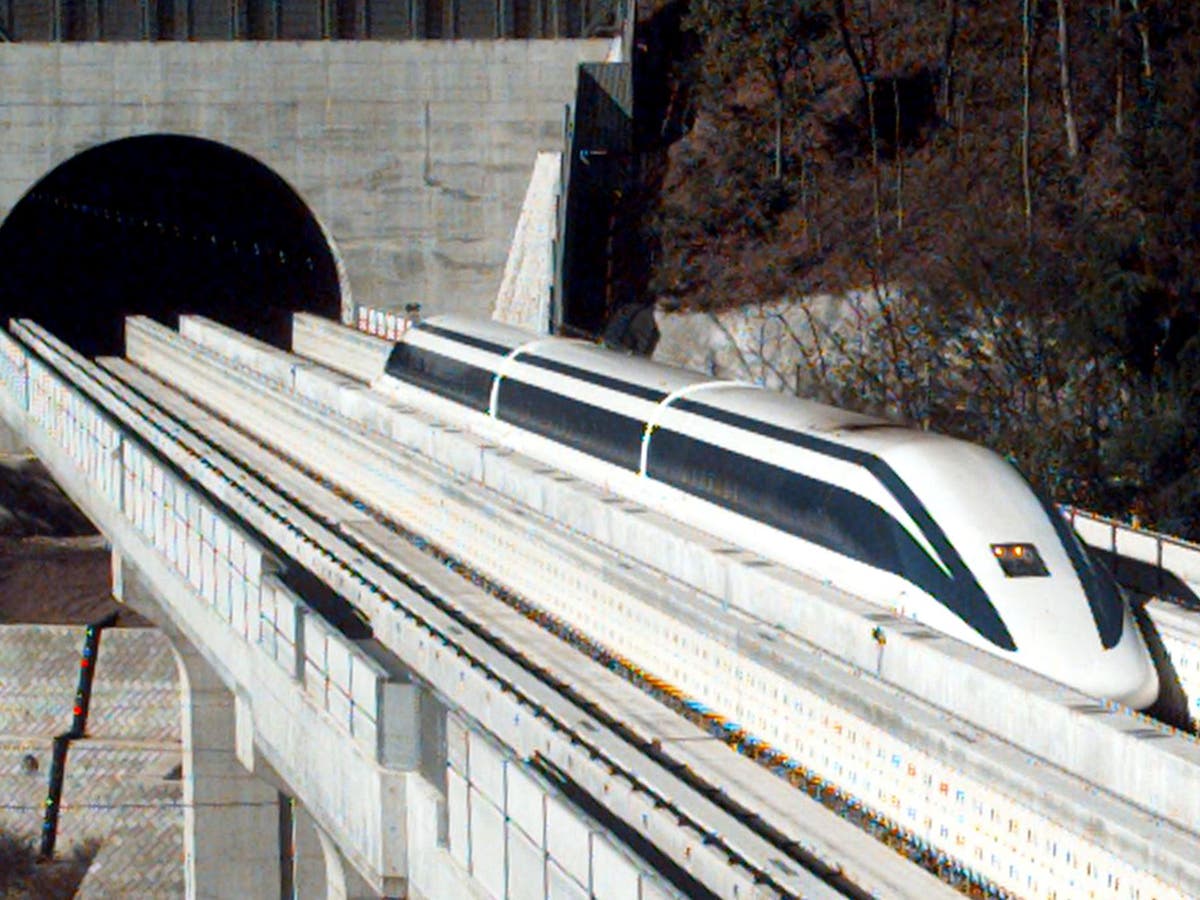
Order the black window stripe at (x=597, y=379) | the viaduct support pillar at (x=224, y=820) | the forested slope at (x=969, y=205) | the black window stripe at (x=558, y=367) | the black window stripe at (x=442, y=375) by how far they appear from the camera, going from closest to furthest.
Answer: the black window stripe at (x=597, y=379), the black window stripe at (x=558, y=367), the black window stripe at (x=442, y=375), the viaduct support pillar at (x=224, y=820), the forested slope at (x=969, y=205)

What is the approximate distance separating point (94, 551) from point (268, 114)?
11.2 m

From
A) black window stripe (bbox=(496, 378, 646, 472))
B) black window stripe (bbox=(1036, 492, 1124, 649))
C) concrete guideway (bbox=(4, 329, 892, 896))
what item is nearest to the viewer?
concrete guideway (bbox=(4, 329, 892, 896))

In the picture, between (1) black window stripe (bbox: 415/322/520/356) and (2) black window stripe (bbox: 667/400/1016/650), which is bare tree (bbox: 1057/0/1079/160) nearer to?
(1) black window stripe (bbox: 415/322/520/356)

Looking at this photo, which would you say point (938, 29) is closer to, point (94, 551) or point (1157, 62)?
point (1157, 62)

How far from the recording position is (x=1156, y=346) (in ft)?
133

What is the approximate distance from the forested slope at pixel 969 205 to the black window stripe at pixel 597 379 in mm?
10552

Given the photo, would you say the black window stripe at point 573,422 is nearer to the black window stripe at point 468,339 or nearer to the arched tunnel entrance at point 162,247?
the black window stripe at point 468,339

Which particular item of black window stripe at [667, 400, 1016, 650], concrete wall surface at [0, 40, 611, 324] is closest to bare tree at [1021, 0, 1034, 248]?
concrete wall surface at [0, 40, 611, 324]

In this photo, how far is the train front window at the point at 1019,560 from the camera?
66.6 ft

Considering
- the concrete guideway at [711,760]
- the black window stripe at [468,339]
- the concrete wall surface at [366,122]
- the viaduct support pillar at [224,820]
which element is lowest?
the viaduct support pillar at [224,820]

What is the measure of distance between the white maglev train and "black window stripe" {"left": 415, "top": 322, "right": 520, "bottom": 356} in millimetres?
2693

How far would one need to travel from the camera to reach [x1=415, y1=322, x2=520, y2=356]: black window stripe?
35.2m

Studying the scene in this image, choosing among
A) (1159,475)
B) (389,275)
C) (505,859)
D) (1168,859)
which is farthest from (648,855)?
(389,275)

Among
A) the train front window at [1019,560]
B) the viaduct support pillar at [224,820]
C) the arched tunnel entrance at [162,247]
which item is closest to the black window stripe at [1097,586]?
the train front window at [1019,560]
